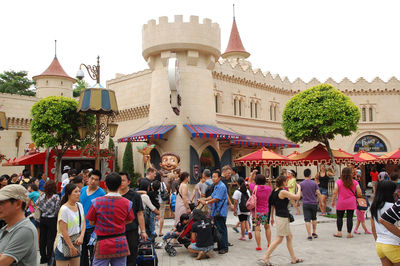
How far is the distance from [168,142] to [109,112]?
679 centimetres

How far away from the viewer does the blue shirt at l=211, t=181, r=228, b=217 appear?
7.62 meters

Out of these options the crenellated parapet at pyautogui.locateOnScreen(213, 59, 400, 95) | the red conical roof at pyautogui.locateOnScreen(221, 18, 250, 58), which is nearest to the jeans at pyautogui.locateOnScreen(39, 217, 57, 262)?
the crenellated parapet at pyautogui.locateOnScreen(213, 59, 400, 95)

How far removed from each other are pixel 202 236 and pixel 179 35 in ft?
40.1

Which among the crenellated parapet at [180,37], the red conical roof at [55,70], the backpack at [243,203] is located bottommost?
the backpack at [243,203]

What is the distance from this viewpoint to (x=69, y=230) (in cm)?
471

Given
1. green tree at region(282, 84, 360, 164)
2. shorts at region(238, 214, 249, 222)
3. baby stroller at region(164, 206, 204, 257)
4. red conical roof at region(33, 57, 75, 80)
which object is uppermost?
red conical roof at region(33, 57, 75, 80)

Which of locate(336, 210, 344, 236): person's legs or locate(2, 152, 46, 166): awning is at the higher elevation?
locate(2, 152, 46, 166): awning

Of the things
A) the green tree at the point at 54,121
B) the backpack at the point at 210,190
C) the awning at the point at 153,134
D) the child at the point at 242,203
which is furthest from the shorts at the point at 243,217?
the green tree at the point at 54,121

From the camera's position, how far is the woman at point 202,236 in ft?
23.5

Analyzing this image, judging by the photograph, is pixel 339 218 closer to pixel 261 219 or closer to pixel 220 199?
pixel 261 219

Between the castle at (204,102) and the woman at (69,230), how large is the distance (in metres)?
10.7

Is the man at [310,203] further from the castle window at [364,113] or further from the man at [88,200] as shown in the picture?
the castle window at [364,113]

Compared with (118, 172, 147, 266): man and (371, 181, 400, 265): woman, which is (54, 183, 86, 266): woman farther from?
(371, 181, 400, 265): woman

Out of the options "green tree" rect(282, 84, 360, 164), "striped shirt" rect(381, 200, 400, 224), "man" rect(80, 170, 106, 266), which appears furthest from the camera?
"green tree" rect(282, 84, 360, 164)
